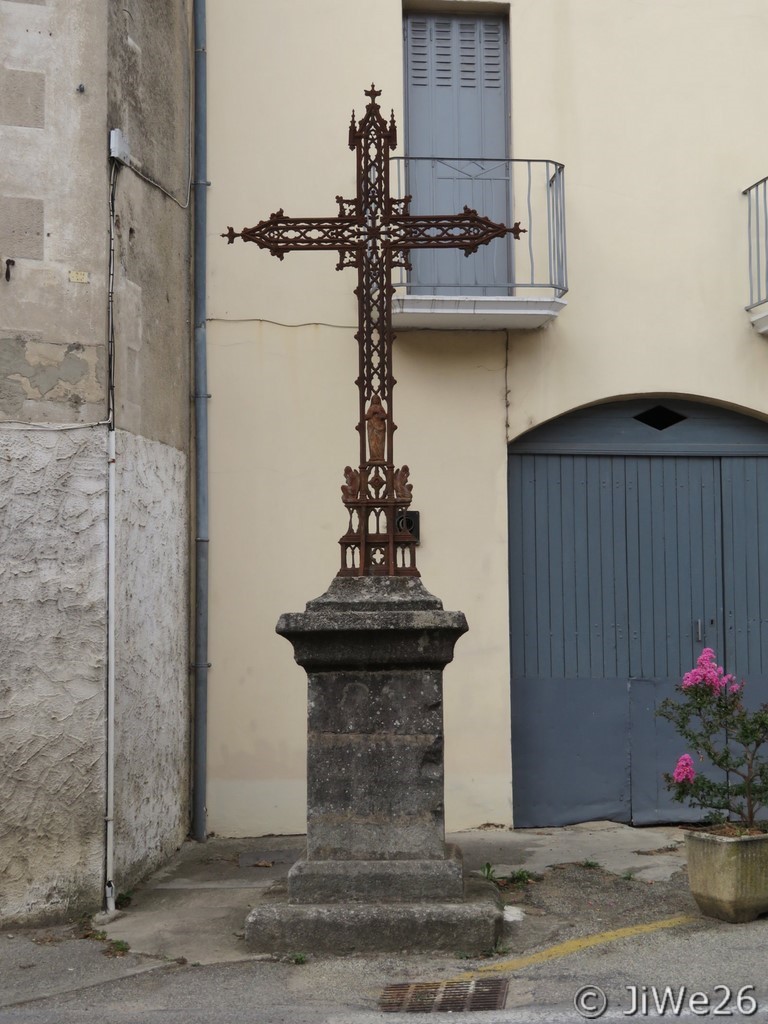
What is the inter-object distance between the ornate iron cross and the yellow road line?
1.97 meters

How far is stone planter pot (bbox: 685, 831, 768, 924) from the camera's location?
620 centimetres

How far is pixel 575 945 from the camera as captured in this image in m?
6.08

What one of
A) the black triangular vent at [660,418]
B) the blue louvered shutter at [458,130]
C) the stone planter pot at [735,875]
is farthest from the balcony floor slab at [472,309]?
the stone planter pot at [735,875]

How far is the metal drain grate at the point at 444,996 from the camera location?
5.26m

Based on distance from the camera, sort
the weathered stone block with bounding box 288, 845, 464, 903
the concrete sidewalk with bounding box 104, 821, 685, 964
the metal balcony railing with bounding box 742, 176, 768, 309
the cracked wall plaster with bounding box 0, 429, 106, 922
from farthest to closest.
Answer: the metal balcony railing with bounding box 742, 176, 768, 309, the cracked wall plaster with bounding box 0, 429, 106, 922, the concrete sidewalk with bounding box 104, 821, 685, 964, the weathered stone block with bounding box 288, 845, 464, 903

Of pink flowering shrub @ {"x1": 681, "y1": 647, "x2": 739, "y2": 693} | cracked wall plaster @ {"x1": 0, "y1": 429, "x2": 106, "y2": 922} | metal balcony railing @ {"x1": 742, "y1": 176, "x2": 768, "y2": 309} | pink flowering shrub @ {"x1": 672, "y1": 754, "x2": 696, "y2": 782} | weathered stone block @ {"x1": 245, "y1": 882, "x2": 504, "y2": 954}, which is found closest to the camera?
weathered stone block @ {"x1": 245, "y1": 882, "x2": 504, "y2": 954}

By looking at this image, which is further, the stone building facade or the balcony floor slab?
the balcony floor slab

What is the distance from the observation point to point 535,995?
17.5 ft

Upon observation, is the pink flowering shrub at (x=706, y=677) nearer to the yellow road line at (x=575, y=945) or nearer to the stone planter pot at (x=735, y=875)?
the stone planter pot at (x=735, y=875)

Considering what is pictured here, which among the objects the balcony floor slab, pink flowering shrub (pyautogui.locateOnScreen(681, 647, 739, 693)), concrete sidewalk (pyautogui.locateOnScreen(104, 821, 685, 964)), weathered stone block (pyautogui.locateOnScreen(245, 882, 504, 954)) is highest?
the balcony floor slab

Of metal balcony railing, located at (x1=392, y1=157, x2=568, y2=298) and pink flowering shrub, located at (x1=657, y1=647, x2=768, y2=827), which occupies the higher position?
metal balcony railing, located at (x1=392, y1=157, x2=568, y2=298)

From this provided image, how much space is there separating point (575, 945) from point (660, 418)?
181 inches

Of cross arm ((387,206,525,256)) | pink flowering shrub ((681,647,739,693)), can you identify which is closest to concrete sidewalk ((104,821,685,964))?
pink flowering shrub ((681,647,739,693))

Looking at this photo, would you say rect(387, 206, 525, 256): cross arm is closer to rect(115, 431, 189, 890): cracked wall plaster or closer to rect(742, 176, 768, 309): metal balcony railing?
rect(115, 431, 189, 890): cracked wall plaster
